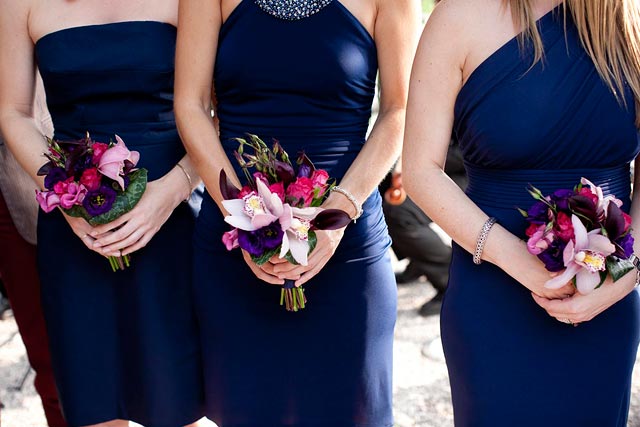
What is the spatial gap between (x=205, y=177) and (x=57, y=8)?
906 mm

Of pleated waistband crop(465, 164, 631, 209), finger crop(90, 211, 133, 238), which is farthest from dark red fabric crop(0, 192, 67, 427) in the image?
pleated waistband crop(465, 164, 631, 209)

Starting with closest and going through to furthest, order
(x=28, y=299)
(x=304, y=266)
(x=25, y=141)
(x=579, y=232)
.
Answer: (x=579, y=232), (x=304, y=266), (x=25, y=141), (x=28, y=299)

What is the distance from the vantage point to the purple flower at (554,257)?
2.35 meters

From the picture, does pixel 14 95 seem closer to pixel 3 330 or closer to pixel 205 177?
pixel 205 177

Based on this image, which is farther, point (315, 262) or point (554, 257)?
point (315, 262)

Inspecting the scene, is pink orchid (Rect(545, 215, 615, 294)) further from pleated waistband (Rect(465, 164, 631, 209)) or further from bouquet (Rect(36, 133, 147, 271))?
bouquet (Rect(36, 133, 147, 271))

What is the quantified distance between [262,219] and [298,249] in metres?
0.15

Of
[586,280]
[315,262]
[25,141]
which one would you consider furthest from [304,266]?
[25,141]

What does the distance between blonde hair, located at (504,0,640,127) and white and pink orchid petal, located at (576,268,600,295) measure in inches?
21.8

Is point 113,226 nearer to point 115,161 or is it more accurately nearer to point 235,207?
point 115,161

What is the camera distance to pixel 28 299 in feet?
13.1

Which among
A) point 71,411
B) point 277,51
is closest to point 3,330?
point 71,411

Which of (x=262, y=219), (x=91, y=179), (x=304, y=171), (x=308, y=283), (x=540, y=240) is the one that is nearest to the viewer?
(x=540, y=240)

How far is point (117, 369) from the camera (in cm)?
345
